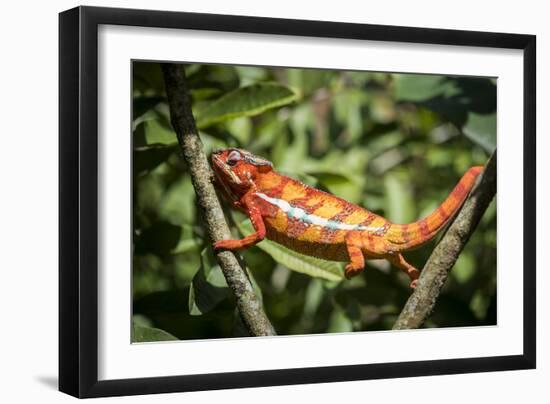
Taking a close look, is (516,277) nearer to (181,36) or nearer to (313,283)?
(313,283)

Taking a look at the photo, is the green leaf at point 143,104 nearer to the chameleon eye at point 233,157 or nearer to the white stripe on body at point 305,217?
the chameleon eye at point 233,157

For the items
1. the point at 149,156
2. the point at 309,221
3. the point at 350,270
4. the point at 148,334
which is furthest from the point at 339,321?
the point at 149,156

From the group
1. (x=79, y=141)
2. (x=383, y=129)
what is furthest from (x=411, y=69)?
(x=79, y=141)

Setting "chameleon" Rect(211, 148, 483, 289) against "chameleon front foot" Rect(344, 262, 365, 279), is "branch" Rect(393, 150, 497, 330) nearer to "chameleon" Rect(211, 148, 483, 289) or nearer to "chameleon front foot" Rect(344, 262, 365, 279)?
"chameleon" Rect(211, 148, 483, 289)

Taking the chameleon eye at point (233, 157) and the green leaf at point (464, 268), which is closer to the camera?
the chameleon eye at point (233, 157)

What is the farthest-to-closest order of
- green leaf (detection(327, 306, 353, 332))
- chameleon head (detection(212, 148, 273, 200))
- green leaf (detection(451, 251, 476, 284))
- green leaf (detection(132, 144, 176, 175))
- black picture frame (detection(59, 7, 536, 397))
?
1. green leaf (detection(451, 251, 476, 284))
2. green leaf (detection(327, 306, 353, 332))
3. chameleon head (detection(212, 148, 273, 200))
4. green leaf (detection(132, 144, 176, 175))
5. black picture frame (detection(59, 7, 536, 397))

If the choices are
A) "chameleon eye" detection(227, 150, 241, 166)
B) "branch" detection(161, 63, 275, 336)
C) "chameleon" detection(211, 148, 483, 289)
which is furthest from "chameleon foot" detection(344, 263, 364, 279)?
"chameleon eye" detection(227, 150, 241, 166)

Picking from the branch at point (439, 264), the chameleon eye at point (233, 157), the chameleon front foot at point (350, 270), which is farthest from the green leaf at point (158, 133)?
the branch at point (439, 264)
